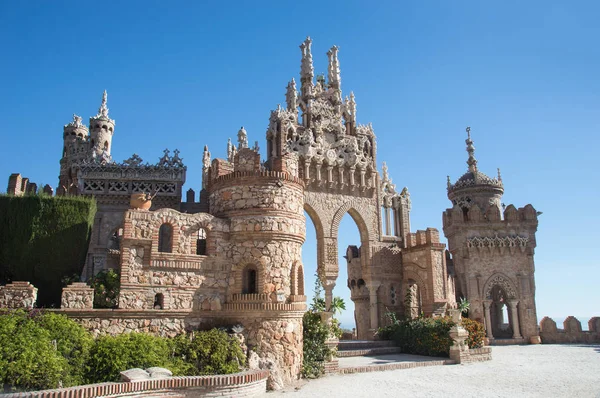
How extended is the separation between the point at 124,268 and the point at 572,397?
13148mm

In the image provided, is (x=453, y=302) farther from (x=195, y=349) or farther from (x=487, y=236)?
(x=195, y=349)

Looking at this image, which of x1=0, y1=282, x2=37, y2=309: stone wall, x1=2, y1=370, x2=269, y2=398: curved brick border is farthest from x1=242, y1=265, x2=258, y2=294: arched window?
x1=0, y1=282, x2=37, y2=309: stone wall

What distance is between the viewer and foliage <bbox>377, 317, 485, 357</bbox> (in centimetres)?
2161

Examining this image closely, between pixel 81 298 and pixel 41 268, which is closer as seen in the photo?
pixel 81 298

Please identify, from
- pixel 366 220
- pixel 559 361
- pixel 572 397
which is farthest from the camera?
pixel 366 220

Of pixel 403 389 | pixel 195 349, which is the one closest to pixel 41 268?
pixel 195 349

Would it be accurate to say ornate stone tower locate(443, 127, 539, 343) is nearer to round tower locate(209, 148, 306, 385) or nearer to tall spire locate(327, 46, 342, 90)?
tall spire locate(327, 46, 342, 90)

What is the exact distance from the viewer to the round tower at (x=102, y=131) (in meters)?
30.6

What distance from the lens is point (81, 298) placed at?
13695 mm

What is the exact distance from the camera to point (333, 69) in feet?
102

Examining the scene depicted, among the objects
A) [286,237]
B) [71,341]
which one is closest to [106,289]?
[71,341]

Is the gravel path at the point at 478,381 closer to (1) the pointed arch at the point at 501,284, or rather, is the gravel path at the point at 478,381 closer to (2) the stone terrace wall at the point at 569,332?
(1) the pointed arch at the point at 501,284

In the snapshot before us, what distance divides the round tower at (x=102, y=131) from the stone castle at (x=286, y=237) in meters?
0.10

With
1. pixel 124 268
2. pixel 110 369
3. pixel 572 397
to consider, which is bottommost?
pixel 572 397
